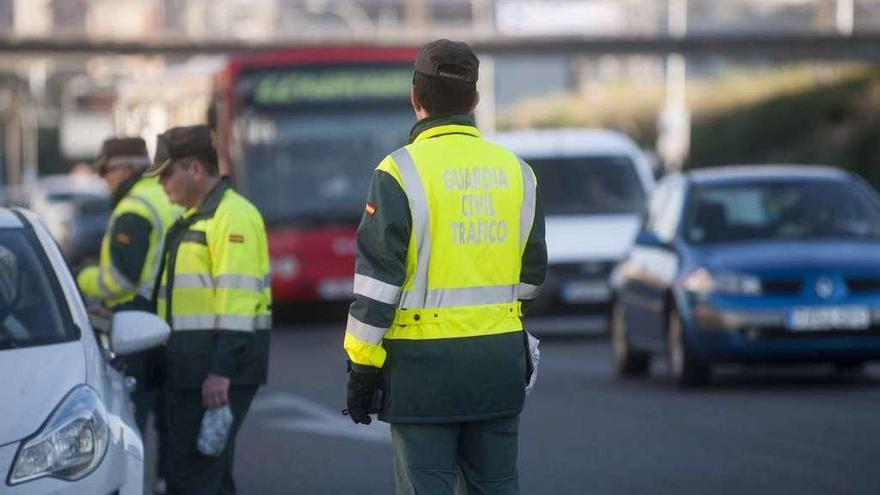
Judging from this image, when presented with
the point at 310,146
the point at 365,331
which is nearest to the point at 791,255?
the point at 365,331

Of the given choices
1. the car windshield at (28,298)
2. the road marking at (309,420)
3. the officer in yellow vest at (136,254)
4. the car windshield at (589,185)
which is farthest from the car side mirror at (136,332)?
the car windshield at (589,185)

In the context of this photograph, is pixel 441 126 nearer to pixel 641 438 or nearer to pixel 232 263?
pixel 232 263

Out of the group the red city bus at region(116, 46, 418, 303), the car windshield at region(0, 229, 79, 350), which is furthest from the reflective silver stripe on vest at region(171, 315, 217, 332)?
the red city bus at region(116, 46, 418, 303)

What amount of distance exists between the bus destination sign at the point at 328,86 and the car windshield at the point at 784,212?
10263mm

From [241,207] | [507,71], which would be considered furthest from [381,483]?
[507,71]

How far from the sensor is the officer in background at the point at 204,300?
8219 millimetres

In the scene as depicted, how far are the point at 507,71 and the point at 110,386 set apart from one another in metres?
122

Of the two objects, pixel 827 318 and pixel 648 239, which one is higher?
pixel 648 239

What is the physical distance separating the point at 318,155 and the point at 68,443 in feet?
64.7

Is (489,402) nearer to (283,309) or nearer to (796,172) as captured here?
(796,172)

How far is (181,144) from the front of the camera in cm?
844

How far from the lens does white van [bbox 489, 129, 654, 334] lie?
22.2 meters

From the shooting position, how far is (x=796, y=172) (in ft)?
55.0

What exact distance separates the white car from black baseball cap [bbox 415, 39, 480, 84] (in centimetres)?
161
